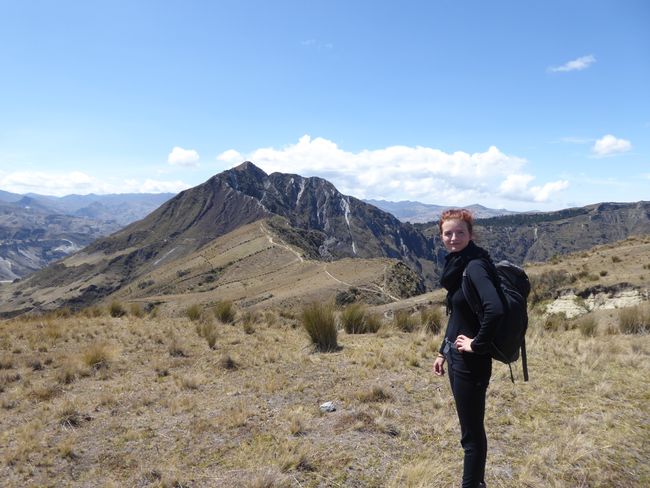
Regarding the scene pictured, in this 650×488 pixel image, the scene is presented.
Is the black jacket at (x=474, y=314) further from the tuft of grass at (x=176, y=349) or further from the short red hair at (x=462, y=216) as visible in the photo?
the tuft of grass at (x=176, y=349)

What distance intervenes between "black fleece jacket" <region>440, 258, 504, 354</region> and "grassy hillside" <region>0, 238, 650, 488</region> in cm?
172

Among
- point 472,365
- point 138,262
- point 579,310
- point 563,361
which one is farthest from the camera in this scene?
point 138,262

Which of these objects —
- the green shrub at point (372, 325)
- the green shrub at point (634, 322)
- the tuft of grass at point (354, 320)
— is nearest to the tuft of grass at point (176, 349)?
the tuft of grass at point (354, 320)

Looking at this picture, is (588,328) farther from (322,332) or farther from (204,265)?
(204,265)

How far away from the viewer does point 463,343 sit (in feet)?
11.1

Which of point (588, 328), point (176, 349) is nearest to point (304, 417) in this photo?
point (176, 349)

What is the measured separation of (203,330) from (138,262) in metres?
166

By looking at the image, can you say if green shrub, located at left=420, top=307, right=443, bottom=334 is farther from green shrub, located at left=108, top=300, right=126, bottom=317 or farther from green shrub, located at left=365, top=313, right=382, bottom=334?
green shrub, located at left=108, top=300, right=126, bottom=317

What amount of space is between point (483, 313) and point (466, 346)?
0.29 metres

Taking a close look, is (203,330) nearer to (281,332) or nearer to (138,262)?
(281,332)

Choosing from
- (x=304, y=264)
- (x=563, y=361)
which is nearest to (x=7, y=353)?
(x=563, y=361)

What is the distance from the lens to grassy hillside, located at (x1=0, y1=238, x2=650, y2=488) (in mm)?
4535

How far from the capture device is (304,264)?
233 ft

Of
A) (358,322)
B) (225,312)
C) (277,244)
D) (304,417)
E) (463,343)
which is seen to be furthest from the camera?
(277,244)
